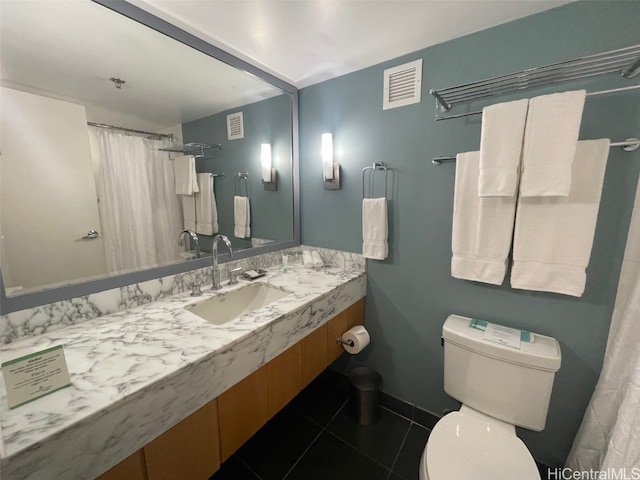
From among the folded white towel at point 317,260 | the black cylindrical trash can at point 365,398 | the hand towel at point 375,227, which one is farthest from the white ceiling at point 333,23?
the black cylindrical trash can at point 365,398

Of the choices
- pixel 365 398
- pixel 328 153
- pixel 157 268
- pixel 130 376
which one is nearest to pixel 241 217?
pixel 157 268

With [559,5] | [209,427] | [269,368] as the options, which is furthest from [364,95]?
[209,427]

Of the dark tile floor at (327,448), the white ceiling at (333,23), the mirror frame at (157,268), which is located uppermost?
the white ceiling at (333,23)

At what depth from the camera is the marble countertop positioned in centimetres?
57

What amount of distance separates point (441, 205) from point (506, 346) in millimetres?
742

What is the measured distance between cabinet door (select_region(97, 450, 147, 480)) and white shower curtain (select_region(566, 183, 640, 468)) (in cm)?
150

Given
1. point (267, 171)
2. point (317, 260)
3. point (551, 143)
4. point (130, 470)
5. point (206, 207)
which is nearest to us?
point (130, 470)

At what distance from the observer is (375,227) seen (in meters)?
1.58

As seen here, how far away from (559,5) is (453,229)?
101 cm

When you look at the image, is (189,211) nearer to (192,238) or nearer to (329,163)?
(192,238)

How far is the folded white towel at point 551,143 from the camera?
958mm

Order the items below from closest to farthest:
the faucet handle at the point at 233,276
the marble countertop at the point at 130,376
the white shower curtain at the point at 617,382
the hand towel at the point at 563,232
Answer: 1. the marble countertop at the point at 130,376
2. the white shower curtain at the point at 617,382
3. the hand towel at the point at 563,232
4. the faucet handle at the point at 233,276

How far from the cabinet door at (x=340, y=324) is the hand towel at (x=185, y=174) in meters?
1.09

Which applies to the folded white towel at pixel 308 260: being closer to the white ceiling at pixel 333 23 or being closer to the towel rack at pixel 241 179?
the towel rack at pixel 241 179
